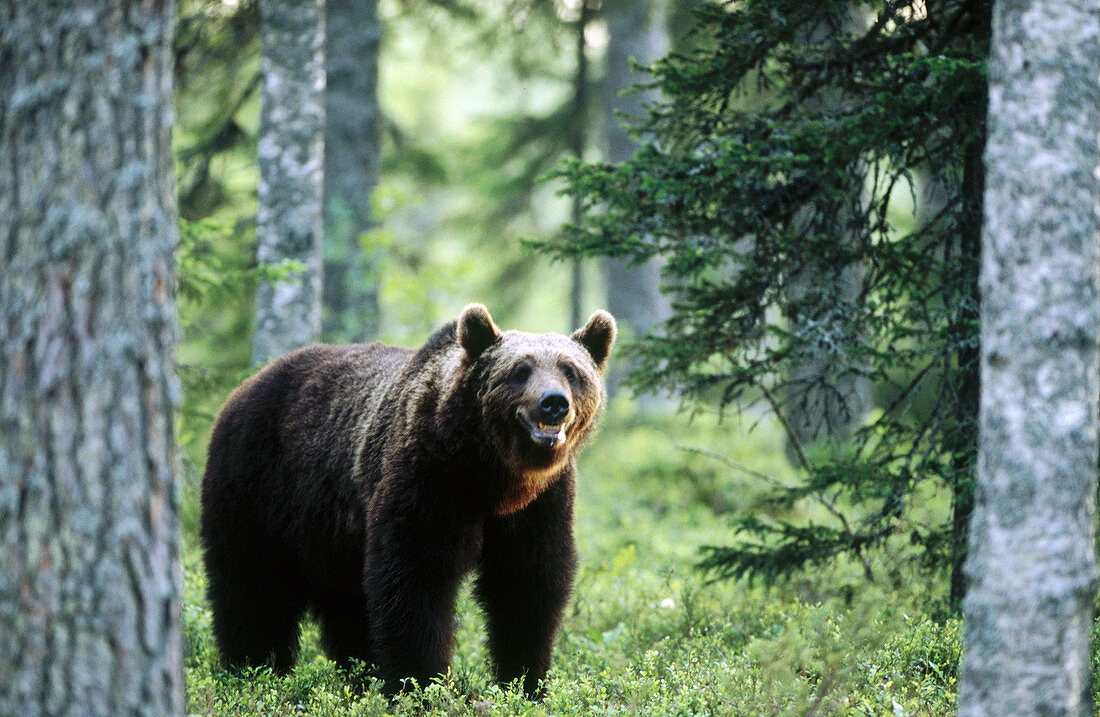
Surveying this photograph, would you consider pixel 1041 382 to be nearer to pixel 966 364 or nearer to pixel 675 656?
pixel 966 364

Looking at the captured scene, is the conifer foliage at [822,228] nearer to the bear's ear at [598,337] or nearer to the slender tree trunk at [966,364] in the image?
the slender tree trunk at [966,364]

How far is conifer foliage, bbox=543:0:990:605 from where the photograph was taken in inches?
252

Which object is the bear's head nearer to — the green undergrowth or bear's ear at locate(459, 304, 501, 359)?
bear's ear at locate(459, 304, 501, 359)

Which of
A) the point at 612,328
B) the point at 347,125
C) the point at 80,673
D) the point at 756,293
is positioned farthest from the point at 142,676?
the point at 347,125

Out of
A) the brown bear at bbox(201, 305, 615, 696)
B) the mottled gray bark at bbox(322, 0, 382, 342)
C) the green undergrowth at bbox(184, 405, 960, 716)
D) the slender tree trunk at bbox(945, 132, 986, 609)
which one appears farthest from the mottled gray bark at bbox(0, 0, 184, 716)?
the mottled gray bark at bbox(322, 0, 382, 342)

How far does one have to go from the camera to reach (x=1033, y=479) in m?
3.50

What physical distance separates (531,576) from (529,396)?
1.14 meters

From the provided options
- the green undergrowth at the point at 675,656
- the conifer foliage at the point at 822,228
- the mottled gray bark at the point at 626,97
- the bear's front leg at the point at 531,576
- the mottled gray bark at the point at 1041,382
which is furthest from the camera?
the mottled gray bark at the point at 626,97

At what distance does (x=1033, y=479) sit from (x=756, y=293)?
11.9 feet

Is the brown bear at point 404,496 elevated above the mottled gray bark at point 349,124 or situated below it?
below

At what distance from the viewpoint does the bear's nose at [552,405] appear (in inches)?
210

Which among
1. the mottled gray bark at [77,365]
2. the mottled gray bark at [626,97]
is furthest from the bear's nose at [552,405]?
the mottled gray bark at [626,97]

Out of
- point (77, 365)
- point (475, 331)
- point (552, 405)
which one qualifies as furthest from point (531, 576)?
point (77, 365)

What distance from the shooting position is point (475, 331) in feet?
19.1
